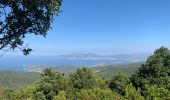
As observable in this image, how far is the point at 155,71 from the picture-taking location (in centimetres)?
6581

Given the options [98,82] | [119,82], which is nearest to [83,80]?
[98,82]

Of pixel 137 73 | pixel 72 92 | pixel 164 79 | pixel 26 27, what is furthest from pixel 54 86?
pixel 26 27

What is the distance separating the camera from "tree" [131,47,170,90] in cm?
6525

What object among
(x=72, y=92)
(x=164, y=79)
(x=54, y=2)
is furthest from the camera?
(x=72, y=92)

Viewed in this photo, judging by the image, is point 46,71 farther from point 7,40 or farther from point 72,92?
point 7,40

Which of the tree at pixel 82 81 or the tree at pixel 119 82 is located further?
the tree at pixel 82 81

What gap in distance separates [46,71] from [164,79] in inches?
998

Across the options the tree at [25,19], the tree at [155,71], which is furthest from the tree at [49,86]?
the tree at [25,19]

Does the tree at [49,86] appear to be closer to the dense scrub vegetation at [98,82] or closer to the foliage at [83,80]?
the dense scrub vegetation at [98,82]

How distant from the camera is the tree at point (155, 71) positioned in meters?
65.2

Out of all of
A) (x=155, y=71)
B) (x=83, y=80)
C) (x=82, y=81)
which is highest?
(x=155, y=71)

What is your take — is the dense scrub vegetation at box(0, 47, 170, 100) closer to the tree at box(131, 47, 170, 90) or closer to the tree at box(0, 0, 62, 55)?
the tree at box(131, 47, 170, 90)

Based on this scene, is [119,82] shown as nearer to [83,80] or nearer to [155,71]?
[83,80]

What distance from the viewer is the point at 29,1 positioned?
1170 cm
